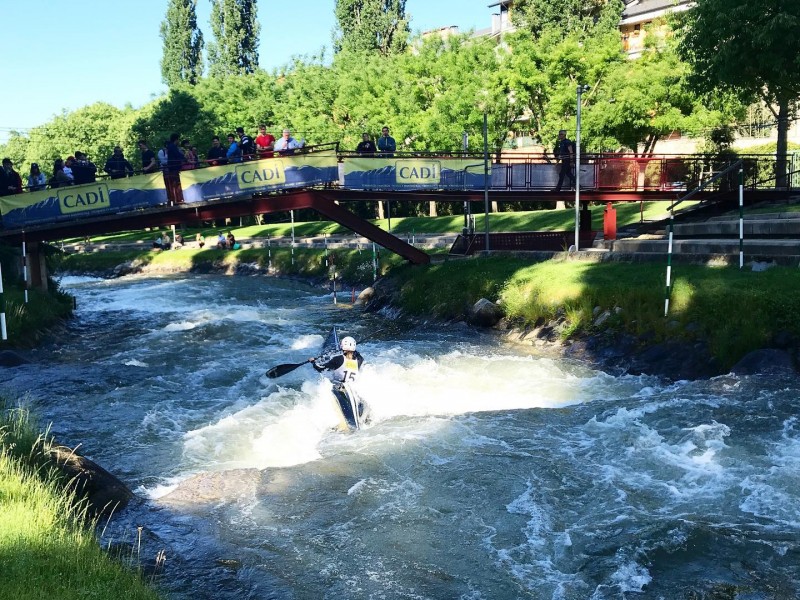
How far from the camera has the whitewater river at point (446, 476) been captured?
8.54m

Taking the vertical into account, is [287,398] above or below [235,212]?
below

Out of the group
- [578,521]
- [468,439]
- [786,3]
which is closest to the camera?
[578,521]

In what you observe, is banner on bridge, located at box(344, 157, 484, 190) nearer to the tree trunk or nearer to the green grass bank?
the tree trunk

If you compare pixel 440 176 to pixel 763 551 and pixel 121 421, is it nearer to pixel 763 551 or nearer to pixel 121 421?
pixel 121 421

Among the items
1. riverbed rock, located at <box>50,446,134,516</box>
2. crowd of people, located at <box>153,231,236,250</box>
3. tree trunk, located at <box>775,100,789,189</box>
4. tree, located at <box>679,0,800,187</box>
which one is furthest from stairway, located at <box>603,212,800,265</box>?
crowd of people, located at <box>153,231,236,250</box>

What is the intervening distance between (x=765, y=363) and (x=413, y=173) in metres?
15.5

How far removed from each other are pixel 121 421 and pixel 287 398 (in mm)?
3152

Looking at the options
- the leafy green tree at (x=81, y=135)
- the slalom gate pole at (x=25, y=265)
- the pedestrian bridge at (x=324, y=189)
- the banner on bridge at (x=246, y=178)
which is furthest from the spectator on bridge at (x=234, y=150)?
the leafy green tree at (x=81, y=135)

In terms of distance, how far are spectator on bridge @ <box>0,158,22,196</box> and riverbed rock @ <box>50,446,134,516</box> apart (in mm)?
17235

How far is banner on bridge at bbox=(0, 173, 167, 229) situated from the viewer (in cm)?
2494

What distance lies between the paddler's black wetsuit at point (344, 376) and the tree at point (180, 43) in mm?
74069

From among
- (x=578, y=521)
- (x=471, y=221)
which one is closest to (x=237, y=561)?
(x=578, y=521)

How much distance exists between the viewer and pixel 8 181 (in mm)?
25406

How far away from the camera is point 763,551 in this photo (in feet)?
28.6
